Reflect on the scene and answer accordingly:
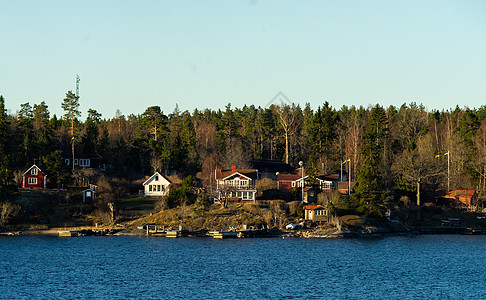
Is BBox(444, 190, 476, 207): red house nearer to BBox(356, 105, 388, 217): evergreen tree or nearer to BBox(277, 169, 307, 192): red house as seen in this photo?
BBox(356, 105, 388, 217): evergreen tree

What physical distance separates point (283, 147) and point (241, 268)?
79.6 metres

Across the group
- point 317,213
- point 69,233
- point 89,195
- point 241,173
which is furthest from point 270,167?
point 69,233

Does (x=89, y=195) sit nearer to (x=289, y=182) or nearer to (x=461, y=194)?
(x=289, y=182)

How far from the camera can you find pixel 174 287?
52125 millimetres

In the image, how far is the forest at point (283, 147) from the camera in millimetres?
103688

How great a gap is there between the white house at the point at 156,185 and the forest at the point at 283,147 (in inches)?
269

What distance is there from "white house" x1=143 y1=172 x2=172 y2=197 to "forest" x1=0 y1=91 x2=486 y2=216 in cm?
684

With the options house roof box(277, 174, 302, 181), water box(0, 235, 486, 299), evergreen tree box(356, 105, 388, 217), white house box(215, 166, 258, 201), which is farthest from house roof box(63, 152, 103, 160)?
evergreen tree box(356, 105, 388, 217)

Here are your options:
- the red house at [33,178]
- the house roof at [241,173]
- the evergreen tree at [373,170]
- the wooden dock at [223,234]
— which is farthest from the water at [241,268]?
the red house at [33,178]

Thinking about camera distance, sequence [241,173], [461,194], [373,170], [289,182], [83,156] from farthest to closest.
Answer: [83,156] → [373,170] → [461,194] → [289,182] → [241,173]

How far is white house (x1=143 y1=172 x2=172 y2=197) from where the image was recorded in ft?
348

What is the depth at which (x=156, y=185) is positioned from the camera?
4188 inches

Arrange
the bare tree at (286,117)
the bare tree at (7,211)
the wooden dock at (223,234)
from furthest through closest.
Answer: the bare tree at (286,117) → the bare tree at (7,211) → the wooden dock at (223,234)

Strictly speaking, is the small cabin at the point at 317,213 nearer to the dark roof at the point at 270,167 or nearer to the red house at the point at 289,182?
the red house at the point at 289,182
